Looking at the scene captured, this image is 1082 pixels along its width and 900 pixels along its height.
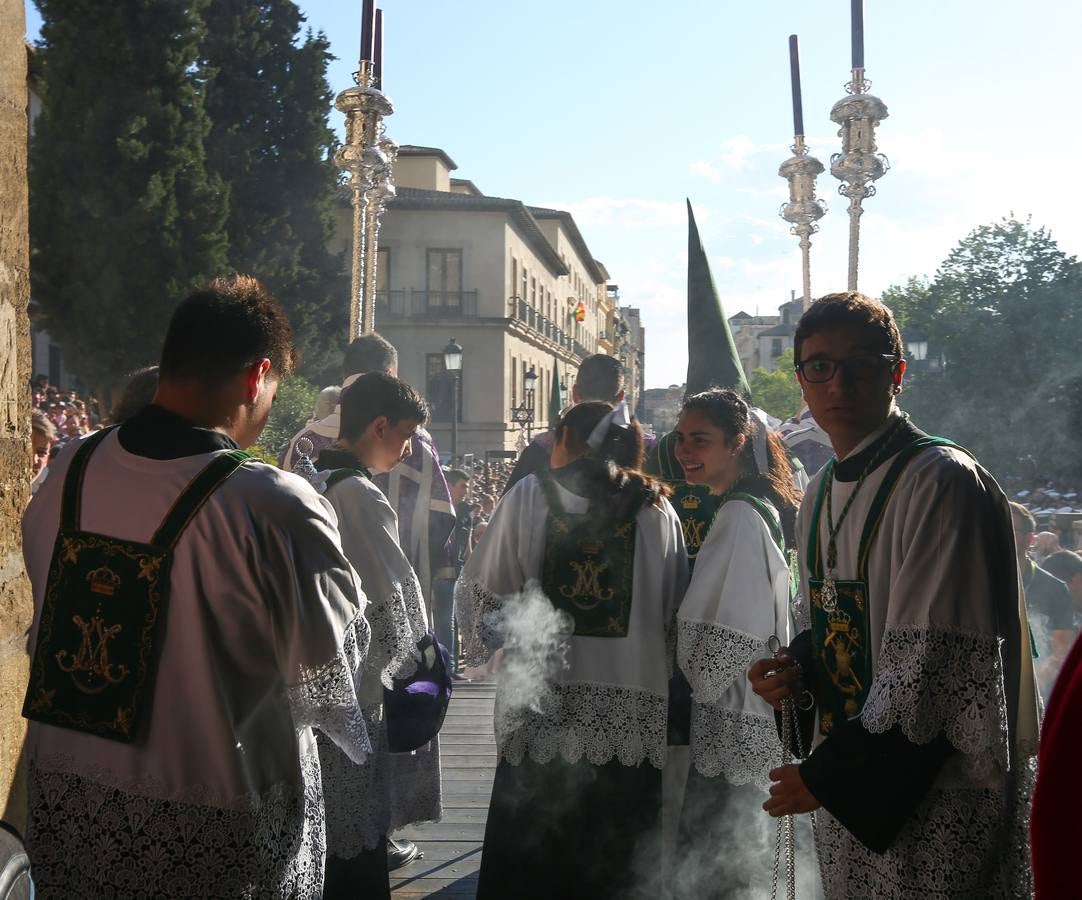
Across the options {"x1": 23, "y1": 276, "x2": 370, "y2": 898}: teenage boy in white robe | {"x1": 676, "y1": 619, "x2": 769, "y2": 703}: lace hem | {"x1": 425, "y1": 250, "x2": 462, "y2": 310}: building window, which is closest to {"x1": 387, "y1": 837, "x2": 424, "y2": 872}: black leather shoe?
{"x1": 676, "y1": 619, "x2": 769, "y2": 703}: lace hem

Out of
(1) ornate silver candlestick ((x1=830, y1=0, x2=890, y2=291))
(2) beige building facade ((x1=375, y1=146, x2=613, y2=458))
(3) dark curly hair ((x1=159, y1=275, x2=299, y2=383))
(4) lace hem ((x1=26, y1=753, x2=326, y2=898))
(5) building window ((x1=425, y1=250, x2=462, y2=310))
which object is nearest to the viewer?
(4) lace hem ((x1=26, y1=753, x2=326, y2=898))

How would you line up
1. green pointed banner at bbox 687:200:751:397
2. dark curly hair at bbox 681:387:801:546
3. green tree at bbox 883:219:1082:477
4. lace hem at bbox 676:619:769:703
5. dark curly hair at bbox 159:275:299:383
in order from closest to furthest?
dark curly hair at bbox 159:275:299:383 < lace hem at bbox 676:619:769:703 < dark curly hair at bbox 681:387:801:546 < green pointed banner at bbox 687:200:751:397 < green tree at bbox 883:219:1082:477

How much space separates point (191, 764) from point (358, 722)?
310mm

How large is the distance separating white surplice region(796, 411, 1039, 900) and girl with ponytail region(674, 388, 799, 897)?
1333 mm

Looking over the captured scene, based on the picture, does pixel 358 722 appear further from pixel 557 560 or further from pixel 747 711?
pixel 747 711

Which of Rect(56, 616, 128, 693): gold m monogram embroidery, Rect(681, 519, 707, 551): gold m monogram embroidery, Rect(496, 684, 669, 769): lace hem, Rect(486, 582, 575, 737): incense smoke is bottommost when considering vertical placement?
Rect(496, 684, 669, 769): lace hem

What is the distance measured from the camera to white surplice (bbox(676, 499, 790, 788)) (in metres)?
3.36

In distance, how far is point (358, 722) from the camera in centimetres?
206

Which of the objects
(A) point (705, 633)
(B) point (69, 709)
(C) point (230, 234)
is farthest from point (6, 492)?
(C) point (230, 234)

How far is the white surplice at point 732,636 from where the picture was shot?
132 inches

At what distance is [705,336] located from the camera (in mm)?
5258

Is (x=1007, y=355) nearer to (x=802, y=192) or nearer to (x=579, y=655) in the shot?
(x=802, y=192)

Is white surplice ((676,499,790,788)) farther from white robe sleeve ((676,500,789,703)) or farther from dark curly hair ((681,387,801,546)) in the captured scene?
dark curly hair ((681,387,801,546))

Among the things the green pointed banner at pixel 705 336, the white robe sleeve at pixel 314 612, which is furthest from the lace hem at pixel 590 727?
the green pointed banner at pixel 705 336
